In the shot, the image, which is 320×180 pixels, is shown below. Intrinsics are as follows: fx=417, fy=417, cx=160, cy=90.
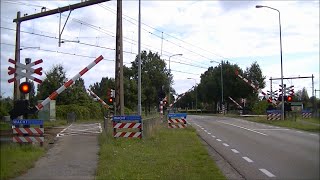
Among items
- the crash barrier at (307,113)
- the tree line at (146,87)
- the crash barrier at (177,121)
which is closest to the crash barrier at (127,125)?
the crash barrier at (177,121)

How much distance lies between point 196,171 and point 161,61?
189ft

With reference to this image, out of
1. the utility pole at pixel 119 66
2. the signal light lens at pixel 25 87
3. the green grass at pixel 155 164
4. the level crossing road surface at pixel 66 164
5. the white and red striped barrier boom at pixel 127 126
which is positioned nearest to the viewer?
the green grass at pixel 155 164

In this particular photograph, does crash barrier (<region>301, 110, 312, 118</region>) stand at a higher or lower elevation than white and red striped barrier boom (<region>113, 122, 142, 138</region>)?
higher

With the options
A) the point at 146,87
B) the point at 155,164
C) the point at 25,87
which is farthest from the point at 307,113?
the point at 146,87

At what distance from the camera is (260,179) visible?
966 centimetres

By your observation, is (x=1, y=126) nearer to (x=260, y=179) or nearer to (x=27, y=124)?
(x=260, y=179)

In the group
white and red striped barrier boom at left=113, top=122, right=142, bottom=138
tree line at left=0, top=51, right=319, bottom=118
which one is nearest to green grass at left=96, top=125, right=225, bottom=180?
white and red striped barrier boom at left=113, top=122, right=142, bottom=138

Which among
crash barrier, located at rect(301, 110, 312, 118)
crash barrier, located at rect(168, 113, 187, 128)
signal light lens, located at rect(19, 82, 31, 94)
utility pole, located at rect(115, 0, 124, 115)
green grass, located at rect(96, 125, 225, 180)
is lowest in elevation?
green grass, located at rect(96, 125, 225, 180)

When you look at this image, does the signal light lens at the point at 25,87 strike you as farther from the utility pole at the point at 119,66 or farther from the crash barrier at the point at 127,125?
the utility pole at the point at 119,66

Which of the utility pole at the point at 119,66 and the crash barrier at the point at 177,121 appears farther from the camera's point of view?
the crash barrier at the point at 177,121

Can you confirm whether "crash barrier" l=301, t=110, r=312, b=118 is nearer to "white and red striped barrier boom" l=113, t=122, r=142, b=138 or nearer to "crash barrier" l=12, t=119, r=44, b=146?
"crash barrier" l=12, t=119, r=44, b=146

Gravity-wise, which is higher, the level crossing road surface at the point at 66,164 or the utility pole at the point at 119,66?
the utility pole at the point at 119,66

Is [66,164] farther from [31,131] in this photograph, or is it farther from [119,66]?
[119,66]

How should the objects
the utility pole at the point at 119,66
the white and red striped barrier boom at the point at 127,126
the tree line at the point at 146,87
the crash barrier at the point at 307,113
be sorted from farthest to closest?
the tree line at the point at 146,87, the utility pole at the point at 119,66, the white and red striped barrier boom at the point at 127,126, the crash barrier at the point at 307,113
